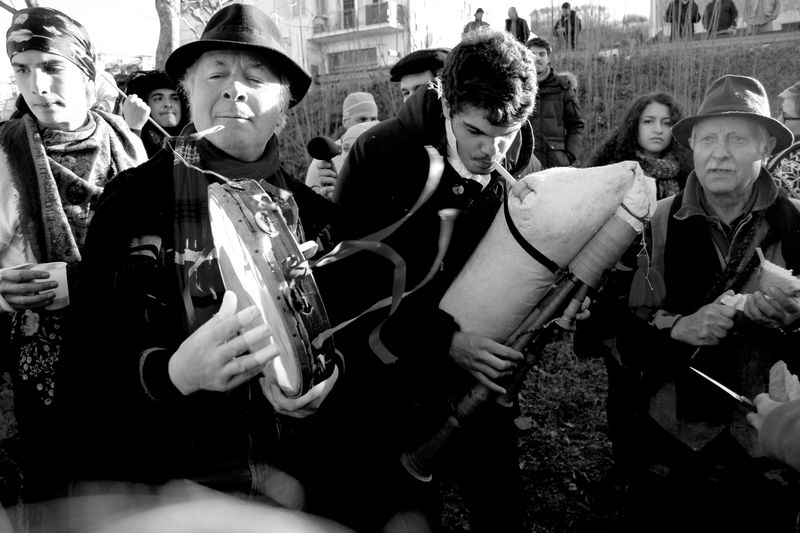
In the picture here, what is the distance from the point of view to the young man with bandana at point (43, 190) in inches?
82.7

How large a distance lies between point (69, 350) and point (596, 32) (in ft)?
33.1

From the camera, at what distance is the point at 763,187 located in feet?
7.95

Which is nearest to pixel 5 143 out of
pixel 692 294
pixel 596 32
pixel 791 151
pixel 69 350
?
pixel 69 350

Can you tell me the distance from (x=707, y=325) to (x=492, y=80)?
3.89 ft

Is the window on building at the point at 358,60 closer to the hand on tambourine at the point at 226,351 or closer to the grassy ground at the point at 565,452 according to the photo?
the grassy ground at the point at 565,452

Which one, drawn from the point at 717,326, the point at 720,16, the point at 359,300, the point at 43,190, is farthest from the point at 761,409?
the point at 720,16

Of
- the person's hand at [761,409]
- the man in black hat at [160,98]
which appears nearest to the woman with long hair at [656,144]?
the person's hand at [761,409]

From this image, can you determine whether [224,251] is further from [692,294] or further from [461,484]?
[692,294]

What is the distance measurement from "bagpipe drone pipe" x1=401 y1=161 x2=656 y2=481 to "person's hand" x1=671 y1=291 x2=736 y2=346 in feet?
1.81

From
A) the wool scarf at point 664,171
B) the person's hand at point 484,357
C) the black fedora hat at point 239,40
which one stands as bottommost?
the person's hand at point 484,357

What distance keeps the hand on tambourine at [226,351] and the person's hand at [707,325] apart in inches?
64.3

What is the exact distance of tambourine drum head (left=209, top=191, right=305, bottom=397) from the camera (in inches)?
55.2

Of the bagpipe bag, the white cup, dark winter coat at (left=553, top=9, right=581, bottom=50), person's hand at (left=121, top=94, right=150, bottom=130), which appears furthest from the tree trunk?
the bagpipe bag

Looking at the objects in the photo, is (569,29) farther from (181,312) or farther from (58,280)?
(181,312)
